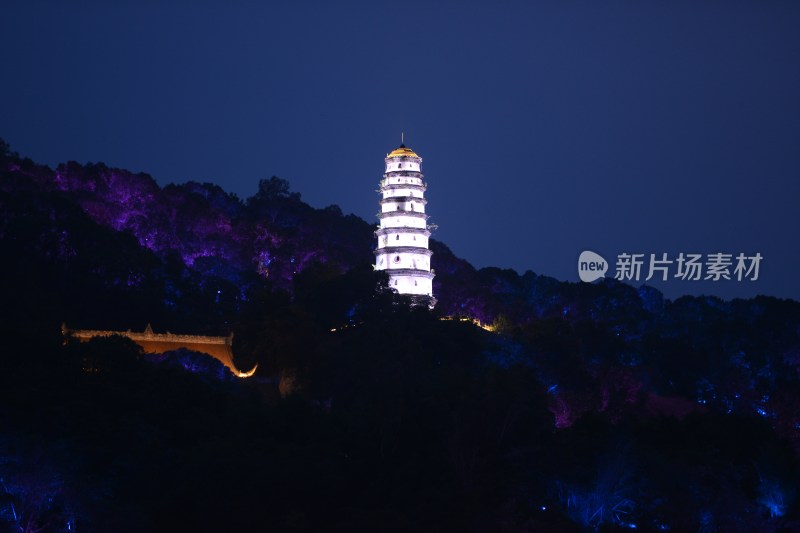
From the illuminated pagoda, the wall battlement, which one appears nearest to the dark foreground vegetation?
the wall battlement

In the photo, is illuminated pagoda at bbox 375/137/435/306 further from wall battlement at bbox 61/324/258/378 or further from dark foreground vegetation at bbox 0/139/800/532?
wall battlement at bbox 61/324/258/378

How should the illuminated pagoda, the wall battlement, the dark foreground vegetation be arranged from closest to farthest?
the dark foreground vegetation, the wall battlement, the illuminated pagoda

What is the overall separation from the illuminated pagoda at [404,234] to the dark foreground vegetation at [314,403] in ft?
10.1

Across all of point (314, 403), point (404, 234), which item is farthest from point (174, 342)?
point (404, 234)

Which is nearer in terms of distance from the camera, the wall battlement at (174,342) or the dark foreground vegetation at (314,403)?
the dark foreground vegetation at (314,403)

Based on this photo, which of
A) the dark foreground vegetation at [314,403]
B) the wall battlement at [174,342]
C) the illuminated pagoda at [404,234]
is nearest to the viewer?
the dark foreground vegetation at [314,403]

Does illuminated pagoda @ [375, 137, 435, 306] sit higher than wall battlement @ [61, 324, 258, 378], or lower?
higher

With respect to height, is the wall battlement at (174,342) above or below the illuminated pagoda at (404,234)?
below

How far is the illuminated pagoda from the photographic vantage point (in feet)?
230

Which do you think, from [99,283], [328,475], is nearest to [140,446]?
[328,475]

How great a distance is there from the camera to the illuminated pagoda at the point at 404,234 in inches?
2761

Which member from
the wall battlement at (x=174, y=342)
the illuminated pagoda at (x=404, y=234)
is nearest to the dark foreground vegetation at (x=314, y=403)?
the wall battlement at (x=174, y=342)

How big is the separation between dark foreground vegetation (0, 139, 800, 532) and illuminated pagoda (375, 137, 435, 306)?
308 cm

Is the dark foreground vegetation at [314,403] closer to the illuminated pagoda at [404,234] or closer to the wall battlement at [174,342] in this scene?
the wall battlement at [174,342]
